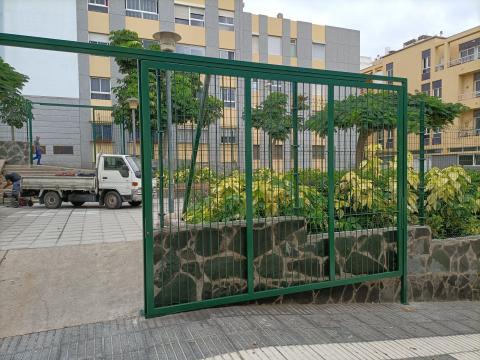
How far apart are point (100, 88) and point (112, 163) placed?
14.1 meters

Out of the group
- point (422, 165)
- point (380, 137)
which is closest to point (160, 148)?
point (380, 137)

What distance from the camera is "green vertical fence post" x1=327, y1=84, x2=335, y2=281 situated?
4.40 meters

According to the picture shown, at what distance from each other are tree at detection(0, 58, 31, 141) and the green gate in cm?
1258

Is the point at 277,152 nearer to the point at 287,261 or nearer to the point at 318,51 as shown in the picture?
the point at 287,261

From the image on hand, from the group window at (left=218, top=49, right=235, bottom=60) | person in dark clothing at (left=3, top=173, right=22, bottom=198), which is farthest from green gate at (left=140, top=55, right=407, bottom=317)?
window at (left=218, top=49, right=235, bottom=60)

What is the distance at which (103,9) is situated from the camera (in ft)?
81.1

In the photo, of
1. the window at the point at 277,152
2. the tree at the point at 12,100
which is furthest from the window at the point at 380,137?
the tree at the point at 12,100

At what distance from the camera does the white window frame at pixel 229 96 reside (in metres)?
3.96

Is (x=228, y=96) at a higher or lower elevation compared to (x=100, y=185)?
higher

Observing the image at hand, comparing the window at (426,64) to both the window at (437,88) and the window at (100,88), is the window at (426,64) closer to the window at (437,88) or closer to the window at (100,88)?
the window at (437,88)

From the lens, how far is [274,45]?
31.3 meters

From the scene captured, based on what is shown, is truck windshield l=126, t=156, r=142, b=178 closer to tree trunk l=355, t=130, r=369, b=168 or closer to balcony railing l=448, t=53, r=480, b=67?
tree trunk l=355, t=130, r=369, b=168

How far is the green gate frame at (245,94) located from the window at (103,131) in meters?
14.6

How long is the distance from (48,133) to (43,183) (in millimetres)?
4544
